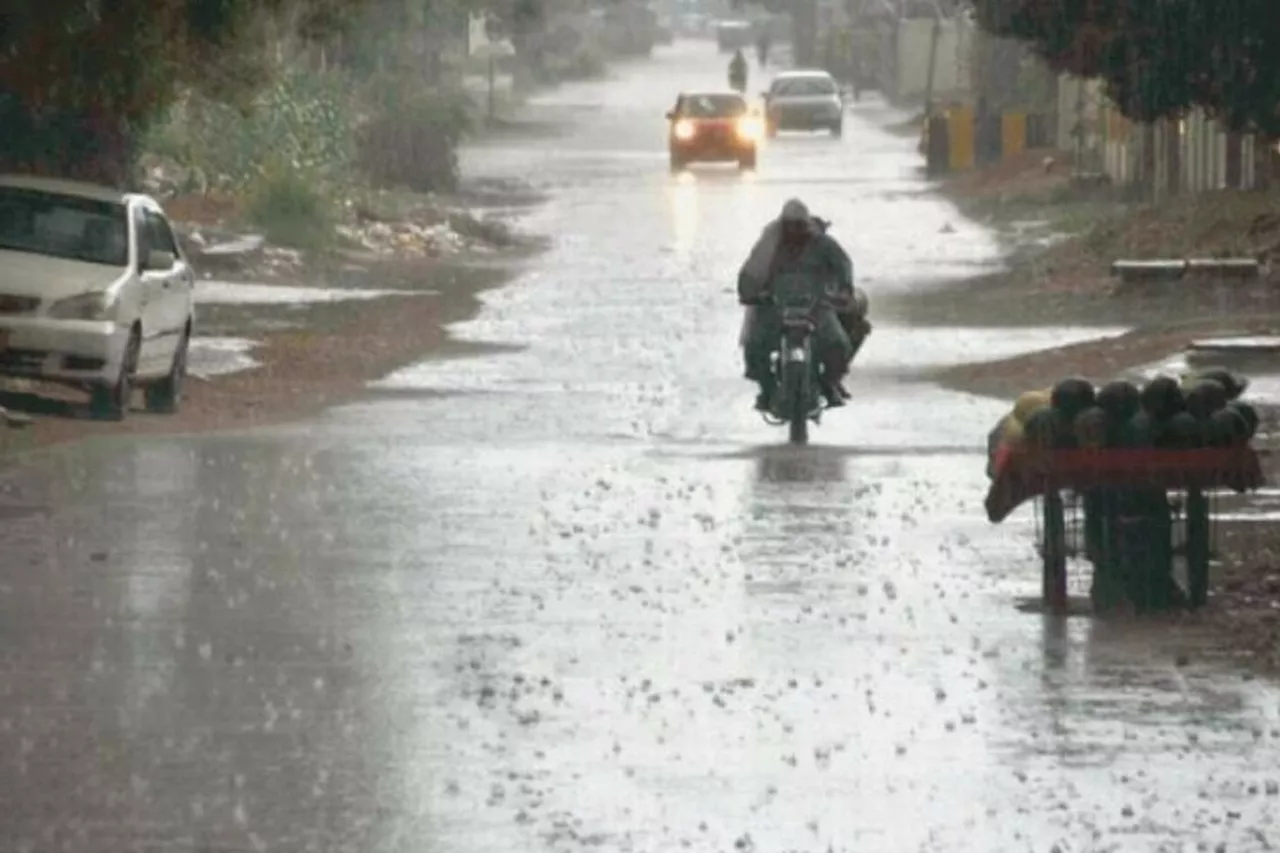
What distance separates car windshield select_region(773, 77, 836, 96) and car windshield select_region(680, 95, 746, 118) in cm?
1833

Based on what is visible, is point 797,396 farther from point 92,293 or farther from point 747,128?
point 747,128

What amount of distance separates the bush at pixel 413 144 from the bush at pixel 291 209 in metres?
11.1

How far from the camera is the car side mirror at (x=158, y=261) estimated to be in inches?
1010

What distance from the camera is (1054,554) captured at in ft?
50.6

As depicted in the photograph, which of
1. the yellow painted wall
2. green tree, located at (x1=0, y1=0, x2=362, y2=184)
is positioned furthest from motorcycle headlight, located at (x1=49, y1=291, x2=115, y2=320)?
the yellow painted wall

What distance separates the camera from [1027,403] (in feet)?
51.2

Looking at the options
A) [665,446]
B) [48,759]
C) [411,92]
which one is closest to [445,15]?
[411,92]

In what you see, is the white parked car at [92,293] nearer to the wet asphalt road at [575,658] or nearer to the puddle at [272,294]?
the wet asphalt road at [575,658]

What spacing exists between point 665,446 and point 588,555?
5.89 metres

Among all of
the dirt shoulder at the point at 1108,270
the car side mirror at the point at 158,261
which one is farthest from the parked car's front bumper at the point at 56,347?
the dirt shoulder at the point at 1108,270

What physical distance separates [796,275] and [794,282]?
0.05 meters

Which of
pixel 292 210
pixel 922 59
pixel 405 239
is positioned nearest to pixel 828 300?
pixel 292 210

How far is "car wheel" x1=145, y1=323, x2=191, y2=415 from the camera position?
26672mm

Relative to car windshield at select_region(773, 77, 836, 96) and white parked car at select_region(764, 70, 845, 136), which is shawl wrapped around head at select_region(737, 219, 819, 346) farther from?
car windshield at select_region(773, 77, 836, 96)
